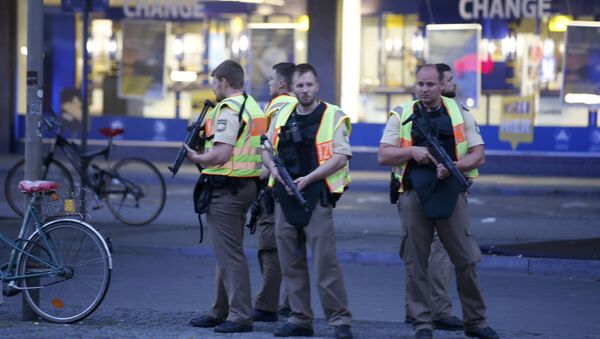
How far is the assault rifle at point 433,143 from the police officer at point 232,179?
113 cm

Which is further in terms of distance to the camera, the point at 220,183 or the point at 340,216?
the point at 340,216

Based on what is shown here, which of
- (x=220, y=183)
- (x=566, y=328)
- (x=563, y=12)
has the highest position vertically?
(x=563, y=12)

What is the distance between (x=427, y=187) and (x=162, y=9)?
18125 millimetres

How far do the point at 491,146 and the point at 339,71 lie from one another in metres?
3.44

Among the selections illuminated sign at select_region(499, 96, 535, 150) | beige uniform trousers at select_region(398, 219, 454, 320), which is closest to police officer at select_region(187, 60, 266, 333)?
beige uniform trousers at select_region(398, 219, 454, 320)

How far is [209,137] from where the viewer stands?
809cm

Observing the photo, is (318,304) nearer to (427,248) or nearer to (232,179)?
(232,179)

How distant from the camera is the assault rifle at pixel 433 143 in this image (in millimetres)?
7332

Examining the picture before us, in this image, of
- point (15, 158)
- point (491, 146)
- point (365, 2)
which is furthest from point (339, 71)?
point (15, 158)

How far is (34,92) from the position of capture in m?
8.27

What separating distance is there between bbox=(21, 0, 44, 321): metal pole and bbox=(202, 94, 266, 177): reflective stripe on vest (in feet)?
3.93

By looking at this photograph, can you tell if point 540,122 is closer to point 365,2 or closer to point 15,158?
point 365,2

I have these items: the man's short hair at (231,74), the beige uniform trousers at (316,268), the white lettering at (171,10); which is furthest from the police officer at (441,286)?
the white lettering at (171,10)

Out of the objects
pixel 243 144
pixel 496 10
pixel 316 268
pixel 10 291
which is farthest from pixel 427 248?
pixel 496 10
